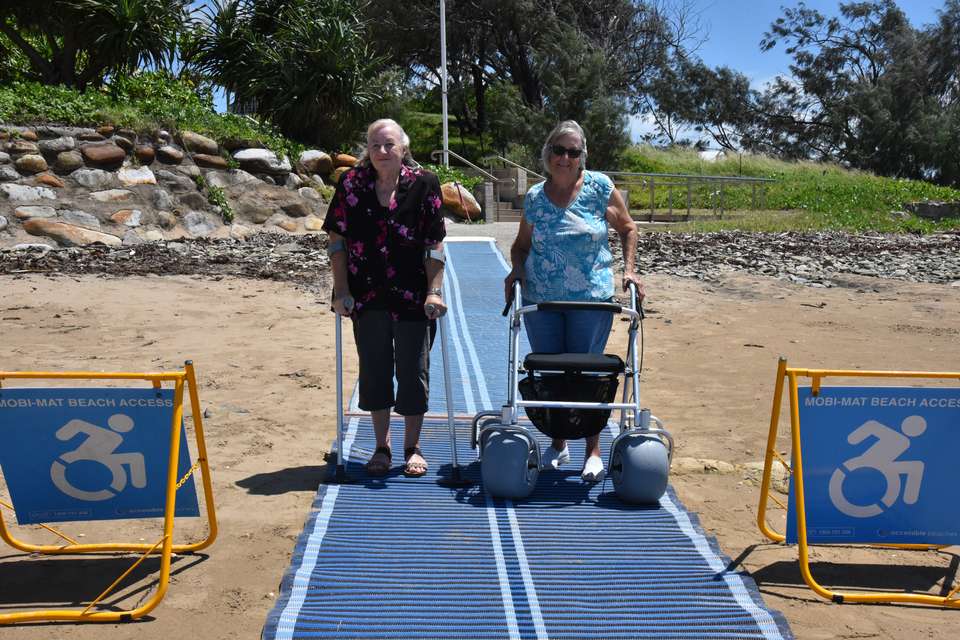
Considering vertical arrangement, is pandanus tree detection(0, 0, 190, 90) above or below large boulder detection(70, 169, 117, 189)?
above

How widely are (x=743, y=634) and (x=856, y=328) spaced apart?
7453 millimetres

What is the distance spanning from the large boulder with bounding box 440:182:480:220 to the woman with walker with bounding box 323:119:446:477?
1501 centimetres

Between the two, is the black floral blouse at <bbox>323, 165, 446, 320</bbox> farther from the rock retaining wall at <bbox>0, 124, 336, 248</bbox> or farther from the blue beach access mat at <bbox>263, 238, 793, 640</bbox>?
the rock retaining wall at <bbox>0, 124, 336, 248</bbox>

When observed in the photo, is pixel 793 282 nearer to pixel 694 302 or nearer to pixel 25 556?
pixel 694 302

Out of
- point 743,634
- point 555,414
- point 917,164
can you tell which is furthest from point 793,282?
point 917,164

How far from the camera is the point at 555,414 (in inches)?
172

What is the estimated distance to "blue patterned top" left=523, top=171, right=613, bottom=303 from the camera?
4422mm

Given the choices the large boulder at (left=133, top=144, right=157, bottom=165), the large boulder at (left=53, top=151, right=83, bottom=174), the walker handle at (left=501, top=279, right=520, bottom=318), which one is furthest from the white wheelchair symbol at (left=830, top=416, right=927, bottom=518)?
the large boulder at (left=133, top=144, right=157, bottom=165)

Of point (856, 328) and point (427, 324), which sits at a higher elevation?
point (427, 324)

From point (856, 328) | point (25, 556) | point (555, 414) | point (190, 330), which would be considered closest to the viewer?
point (25, 556)

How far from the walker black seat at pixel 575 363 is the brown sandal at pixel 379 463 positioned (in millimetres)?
901

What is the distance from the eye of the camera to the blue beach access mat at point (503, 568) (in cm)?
310

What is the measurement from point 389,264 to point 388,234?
144 millimetres

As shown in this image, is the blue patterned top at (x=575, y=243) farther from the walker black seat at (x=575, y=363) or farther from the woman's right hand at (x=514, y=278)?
the walker black seat at (x=575, y=363)
